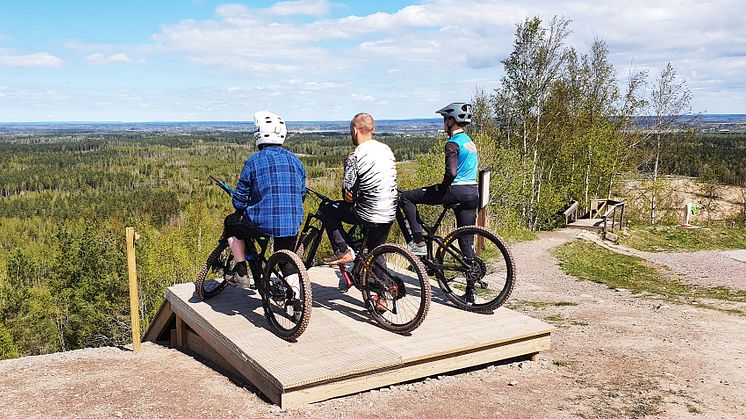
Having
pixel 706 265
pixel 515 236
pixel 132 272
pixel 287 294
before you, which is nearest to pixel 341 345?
pixel 287 294

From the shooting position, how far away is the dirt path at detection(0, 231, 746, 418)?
13.9 ft

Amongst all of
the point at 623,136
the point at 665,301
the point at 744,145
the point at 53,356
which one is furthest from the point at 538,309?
the point at 744,145

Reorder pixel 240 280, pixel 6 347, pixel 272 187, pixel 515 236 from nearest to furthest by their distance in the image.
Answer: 1. pixel 272 187
2. pixel 240 280
3. pixel 515 236
4. pixel 6 347

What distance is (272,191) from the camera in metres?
4.95

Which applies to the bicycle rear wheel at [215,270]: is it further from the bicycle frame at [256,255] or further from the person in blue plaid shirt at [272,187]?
the person in blue plaid shirt at [272,187]

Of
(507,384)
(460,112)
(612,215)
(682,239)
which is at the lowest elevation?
(682,239)

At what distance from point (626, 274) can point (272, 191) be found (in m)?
9.80

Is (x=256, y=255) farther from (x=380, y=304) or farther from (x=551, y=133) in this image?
(x=551, y=133)

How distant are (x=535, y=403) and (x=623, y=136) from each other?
96.1ft

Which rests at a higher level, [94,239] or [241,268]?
[241,268]

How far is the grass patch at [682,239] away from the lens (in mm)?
18234

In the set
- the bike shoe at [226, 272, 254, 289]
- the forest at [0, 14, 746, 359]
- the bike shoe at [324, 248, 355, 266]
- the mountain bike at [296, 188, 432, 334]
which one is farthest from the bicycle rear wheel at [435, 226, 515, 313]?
the forest at [0, 14, 746, 359]

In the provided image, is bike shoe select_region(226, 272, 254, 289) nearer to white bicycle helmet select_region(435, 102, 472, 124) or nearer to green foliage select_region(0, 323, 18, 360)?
white bicycle helmet select_region(435, 102, 472, 124)

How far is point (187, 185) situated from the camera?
129 m
